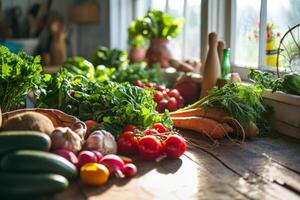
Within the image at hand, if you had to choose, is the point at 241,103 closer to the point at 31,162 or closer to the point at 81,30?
the point at 31,162

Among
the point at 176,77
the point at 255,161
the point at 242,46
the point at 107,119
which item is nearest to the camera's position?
the point at 255,161

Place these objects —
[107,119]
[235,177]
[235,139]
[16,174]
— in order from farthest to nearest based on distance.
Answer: [235,139], [107,119], [235,177], [16,174]

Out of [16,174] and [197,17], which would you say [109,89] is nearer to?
[16,174]

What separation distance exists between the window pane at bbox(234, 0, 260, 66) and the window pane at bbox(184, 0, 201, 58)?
43 centimetres

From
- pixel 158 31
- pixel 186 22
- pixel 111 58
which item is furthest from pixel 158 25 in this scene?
pixel 111 58

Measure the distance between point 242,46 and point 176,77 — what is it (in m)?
0.42

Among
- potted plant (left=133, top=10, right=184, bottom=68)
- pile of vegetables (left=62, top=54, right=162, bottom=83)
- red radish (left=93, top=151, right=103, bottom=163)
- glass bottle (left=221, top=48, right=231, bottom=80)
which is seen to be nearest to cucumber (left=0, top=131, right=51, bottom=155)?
red radish (left=93, top=151, right=103, bottom=163)

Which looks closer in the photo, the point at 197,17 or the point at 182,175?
the point at 182,175

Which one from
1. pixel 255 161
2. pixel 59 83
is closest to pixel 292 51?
pixel 255 161

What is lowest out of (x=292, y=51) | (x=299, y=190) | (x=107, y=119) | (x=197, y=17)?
(x=299, y=190)

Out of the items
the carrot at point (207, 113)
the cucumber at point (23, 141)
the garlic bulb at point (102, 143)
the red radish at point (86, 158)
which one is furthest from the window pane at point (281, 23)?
the cucumber at point (23, 141)

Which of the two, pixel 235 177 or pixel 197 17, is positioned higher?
pixel 197 17

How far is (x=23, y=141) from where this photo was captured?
3.18 ft

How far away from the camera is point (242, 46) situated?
204 centimetres
